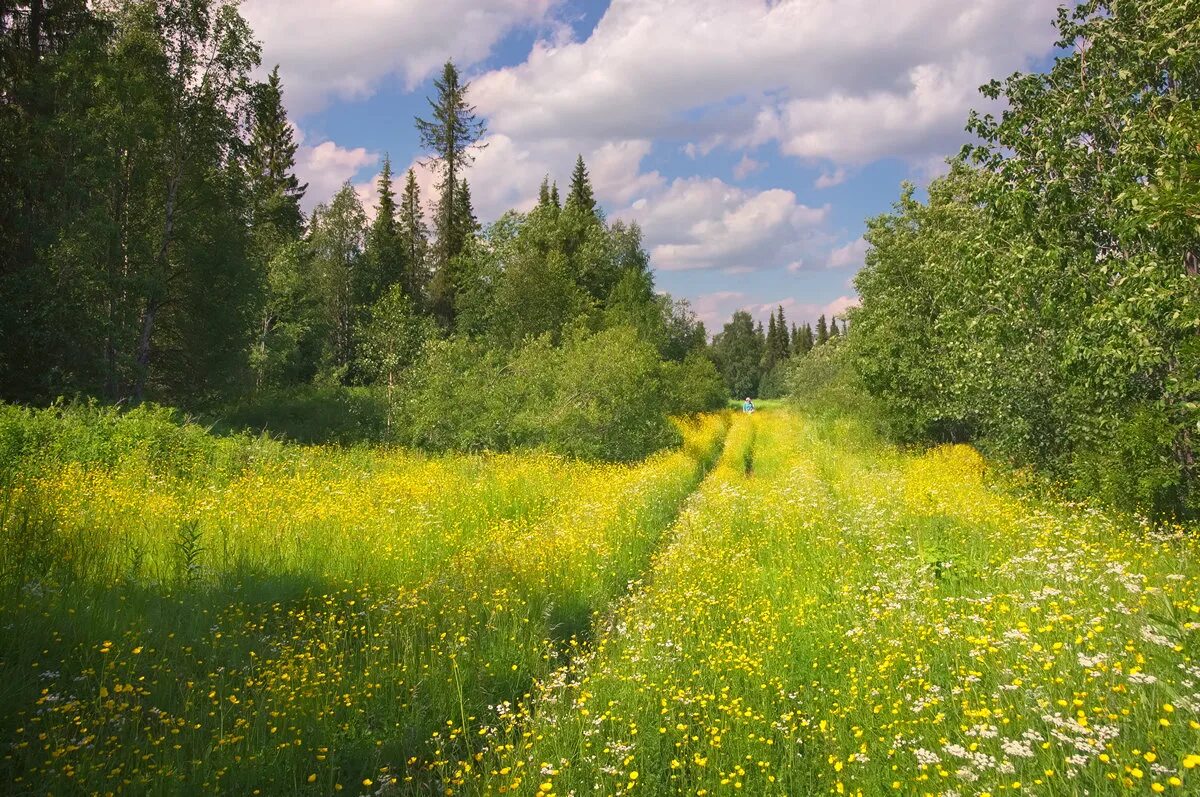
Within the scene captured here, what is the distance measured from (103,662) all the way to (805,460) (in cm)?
1820

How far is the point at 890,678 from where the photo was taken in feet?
16.3

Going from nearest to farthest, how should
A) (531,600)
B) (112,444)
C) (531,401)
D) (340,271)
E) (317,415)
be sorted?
(531,600) → (112,444) → (531,401) → (317,415) → (340,271)

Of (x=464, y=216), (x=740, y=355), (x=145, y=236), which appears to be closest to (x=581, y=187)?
(x=464, y=216)

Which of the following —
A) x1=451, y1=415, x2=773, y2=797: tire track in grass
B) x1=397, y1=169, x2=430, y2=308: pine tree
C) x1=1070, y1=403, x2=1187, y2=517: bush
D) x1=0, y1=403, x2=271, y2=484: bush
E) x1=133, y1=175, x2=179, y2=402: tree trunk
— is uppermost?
x1=397, y1=169, x2=430, y2=308: pine tree

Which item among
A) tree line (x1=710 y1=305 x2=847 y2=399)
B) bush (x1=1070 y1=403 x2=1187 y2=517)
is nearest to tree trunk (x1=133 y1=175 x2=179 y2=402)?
bush (x1=1070 y1=403 x2=1187 y2=517)

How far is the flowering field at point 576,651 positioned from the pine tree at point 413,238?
131ft

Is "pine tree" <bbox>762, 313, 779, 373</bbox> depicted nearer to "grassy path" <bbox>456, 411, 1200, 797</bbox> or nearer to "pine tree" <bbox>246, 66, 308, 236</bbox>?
"pine tree" <bbox>246, 66, 308, 236</bbox>

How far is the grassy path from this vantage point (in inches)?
143

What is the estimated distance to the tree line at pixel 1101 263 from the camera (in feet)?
23.7

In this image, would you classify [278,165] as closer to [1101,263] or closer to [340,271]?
[340,271]

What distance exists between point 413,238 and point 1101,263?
49.4 m

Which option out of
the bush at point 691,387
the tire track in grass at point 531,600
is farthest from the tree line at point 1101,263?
the bush at point 691,387

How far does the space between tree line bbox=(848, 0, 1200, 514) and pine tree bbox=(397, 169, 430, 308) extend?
136 ft

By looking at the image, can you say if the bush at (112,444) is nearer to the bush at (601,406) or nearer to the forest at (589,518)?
the forest at (589,518)
